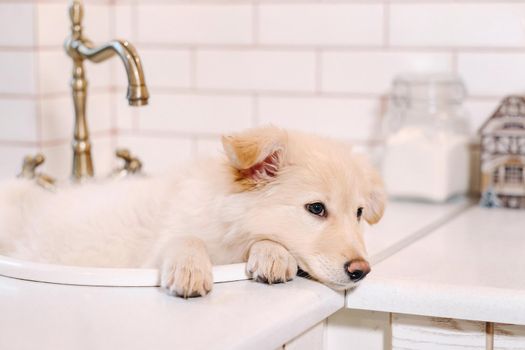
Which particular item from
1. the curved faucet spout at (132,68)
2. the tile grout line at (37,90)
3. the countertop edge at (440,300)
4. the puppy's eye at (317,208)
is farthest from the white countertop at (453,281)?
the tile grout line at (37,90)

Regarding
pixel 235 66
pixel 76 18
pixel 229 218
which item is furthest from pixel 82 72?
pixel 229 218

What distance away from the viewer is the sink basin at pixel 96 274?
1142mm

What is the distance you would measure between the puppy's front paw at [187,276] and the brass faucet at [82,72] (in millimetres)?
399

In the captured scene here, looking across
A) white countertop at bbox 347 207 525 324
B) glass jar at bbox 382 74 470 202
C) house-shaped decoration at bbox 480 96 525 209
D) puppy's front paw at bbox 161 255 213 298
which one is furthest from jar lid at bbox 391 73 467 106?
puppy's front paw at bbox 161 255 213 298

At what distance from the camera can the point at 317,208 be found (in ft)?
4.04

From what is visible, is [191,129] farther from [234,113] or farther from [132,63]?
[132,63]

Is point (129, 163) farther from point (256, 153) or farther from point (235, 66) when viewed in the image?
point (256, 153)

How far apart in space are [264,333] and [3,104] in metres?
1.20

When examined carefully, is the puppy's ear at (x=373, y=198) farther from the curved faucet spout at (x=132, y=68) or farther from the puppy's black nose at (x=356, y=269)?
the curved faucet spout at (x=132, y=68)

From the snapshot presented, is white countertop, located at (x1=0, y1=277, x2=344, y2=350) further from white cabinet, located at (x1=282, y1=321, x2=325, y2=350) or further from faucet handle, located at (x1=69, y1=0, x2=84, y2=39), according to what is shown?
faucet handle, located at (x1=69, y1=0, x2=84, y2=39)

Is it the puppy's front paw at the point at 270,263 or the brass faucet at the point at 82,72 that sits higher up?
the brass faucet at the point at 82,72

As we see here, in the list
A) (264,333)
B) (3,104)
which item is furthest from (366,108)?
(264,333)

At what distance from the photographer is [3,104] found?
1.94 metres

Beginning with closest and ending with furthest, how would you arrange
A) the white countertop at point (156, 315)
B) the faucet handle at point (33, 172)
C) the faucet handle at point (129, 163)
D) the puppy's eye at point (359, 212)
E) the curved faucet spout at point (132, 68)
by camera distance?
the white countertop at point (156, 315) → the puppy's eye at point (359, 212) → the curved faucet spout at point (132, 68) → the faucet handle at point (33, 172) → the faucet handle at point (129, 163)
